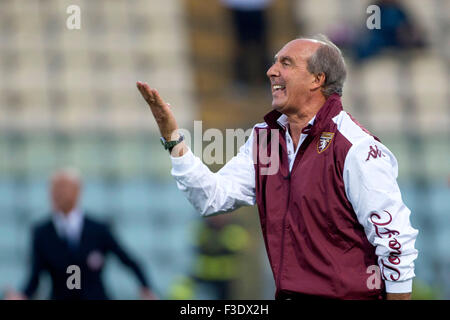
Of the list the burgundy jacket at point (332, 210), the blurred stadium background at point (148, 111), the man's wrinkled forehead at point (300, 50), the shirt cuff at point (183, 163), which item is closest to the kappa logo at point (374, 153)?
the burgundy jacket at point (332, 210)

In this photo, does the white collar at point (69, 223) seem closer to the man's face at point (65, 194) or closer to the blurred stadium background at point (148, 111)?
the man's face at point (65, 194)

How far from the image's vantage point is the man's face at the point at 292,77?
3391 millimetres

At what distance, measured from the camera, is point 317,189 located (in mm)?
3203

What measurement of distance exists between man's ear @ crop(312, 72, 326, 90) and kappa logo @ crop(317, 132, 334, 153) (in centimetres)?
24

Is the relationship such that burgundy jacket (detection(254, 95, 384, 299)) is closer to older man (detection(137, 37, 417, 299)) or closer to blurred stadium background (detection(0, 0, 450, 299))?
older man (detection(137, 37, 417, 299))

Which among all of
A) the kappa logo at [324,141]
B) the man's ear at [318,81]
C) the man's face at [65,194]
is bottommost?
the man's face at [65,194]

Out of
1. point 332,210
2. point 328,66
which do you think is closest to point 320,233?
point 332,210

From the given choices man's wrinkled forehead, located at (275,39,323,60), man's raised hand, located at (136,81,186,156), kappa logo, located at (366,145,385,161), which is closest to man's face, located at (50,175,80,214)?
man's raised hand, located at (136,81,186,156)

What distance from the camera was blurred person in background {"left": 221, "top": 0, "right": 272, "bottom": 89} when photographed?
9914 mm

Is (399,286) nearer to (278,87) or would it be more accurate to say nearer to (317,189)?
(317,189)

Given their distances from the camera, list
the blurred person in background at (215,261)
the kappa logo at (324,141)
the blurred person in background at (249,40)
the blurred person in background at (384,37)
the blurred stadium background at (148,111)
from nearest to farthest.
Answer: the kappa logo at (324,141)
the blurred person in background at (215,261)
the blurred stadium background at (148,111)
the blurred person in background at (384,37)
the blurred person in background at (249,40)

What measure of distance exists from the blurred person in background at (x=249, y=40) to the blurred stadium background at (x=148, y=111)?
0.39 ft
